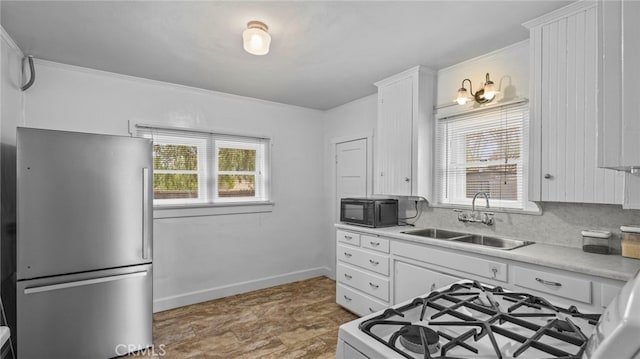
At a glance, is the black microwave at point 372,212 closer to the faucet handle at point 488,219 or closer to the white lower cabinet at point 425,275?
the white lower cabinet at point 425,275

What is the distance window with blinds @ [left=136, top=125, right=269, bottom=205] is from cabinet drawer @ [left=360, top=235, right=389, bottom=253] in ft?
5.27

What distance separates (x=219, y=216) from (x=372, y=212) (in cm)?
185

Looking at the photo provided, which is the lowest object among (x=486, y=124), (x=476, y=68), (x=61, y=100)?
(x=486, y=124)

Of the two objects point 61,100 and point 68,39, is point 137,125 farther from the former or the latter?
point 68,39

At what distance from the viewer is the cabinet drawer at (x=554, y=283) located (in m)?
1.74

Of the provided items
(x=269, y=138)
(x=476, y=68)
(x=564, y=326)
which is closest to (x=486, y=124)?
(x=476, y=68)


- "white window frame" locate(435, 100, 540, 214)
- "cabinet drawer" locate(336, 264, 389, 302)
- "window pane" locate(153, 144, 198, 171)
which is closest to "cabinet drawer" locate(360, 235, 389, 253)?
"cabinet drawer" locate(336, 264, 389, 302)

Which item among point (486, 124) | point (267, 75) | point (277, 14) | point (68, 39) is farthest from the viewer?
point (267, 75)

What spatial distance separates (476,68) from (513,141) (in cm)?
74

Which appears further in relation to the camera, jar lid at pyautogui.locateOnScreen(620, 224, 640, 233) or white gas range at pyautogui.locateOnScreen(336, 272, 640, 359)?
jar lid at pyautogui.locateOnScreen(620, 224, 640, 233)

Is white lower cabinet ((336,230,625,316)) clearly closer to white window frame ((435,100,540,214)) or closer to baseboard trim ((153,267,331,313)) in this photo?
white window frame ((435,100,540,214))

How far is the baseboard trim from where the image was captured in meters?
3.37

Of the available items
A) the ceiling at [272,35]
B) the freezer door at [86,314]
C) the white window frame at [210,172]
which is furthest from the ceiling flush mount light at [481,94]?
the freezer door at [86,314]

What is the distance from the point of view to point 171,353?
2510mm
